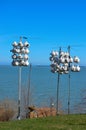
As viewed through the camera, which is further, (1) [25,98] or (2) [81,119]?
(1) [25,98]

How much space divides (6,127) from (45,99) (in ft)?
54.5

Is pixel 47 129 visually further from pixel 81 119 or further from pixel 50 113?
pixel 50 113

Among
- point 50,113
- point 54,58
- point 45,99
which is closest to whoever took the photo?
point 54,58

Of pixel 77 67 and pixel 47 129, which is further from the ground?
pixel 77 67

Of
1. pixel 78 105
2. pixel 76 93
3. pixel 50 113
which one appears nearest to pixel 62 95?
pixel 76 93

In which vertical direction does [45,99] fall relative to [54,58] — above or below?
below

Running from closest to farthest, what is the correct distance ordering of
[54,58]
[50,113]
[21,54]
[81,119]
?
[81,119], [21,54], [54,58], [50,113]

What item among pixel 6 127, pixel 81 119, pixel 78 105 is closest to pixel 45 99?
pixel 78 105

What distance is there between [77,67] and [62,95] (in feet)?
38.6

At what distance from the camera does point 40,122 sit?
15.2 m

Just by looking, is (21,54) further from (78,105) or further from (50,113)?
(78,105)

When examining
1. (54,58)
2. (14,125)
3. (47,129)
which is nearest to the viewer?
(47,129)

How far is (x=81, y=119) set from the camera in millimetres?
15773

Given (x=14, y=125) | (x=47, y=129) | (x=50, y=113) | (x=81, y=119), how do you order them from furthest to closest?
(x=50, y=113) → (x=81, y=119) → (x=14, y=125) → (x=47, y=129)
